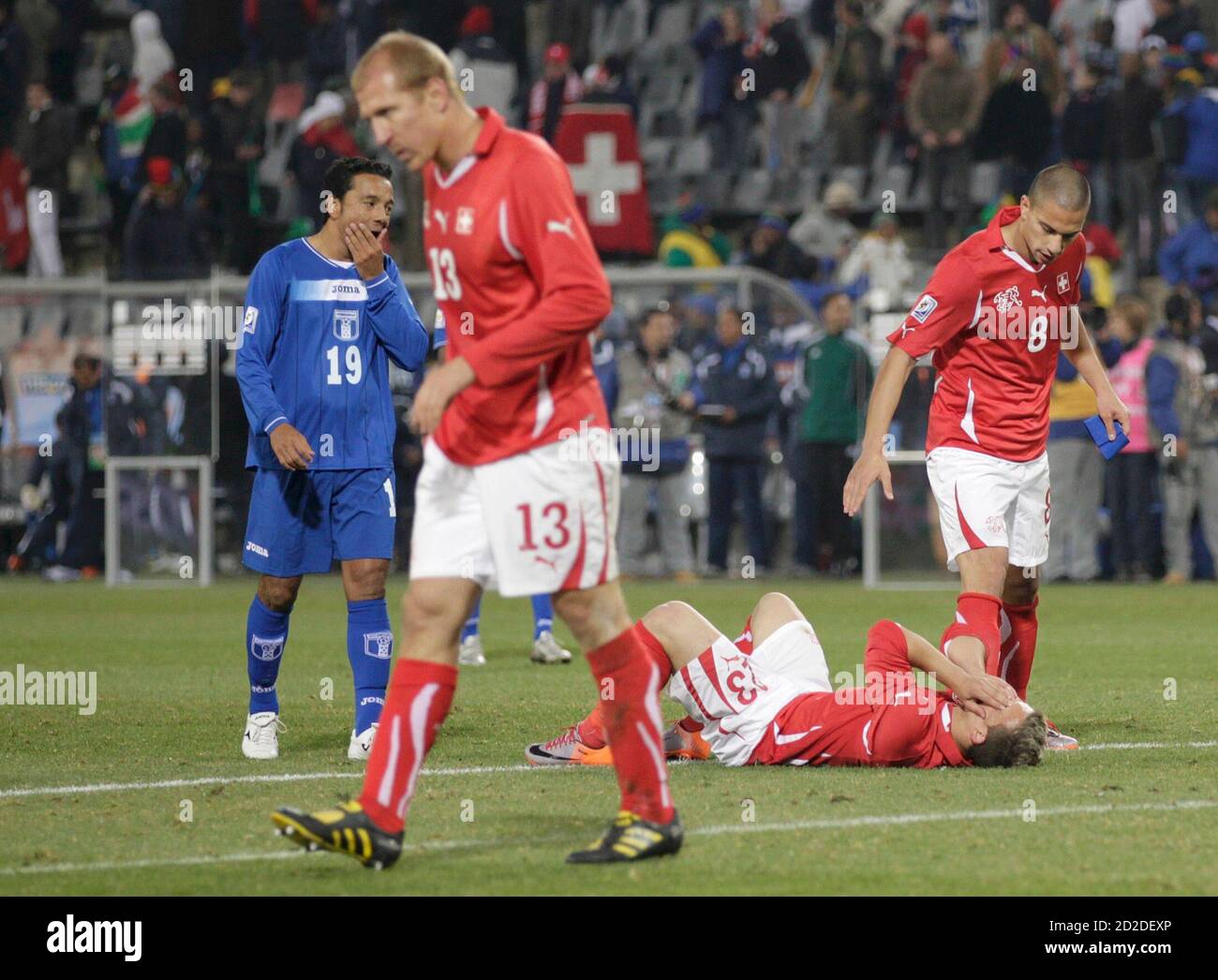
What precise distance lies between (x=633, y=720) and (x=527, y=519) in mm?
628

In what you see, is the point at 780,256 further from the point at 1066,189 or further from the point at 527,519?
the point at 527,519

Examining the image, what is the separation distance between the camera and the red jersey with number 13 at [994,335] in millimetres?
7789

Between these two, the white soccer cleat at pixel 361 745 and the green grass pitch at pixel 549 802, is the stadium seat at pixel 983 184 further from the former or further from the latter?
the white soccer cleat at pixel 361 745

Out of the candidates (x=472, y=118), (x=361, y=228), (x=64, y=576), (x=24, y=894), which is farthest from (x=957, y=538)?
(x=64, y=576)

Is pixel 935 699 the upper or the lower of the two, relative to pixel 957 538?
lower

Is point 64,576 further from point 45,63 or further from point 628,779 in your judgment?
point 628,779

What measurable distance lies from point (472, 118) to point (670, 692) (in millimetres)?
2410

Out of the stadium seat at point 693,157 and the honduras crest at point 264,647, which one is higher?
the stadium seat at point 693,157

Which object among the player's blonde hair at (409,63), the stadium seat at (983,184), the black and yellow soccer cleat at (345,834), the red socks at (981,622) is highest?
the stadium seat at (983,184)

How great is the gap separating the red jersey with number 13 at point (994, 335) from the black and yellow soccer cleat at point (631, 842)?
2.94 m

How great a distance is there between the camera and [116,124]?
23891 millimetres

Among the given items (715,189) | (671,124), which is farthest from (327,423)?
(671,124)

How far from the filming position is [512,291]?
17.7ft

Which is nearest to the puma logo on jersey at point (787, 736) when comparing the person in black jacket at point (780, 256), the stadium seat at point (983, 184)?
the person in black jacket at point (780, 256)
